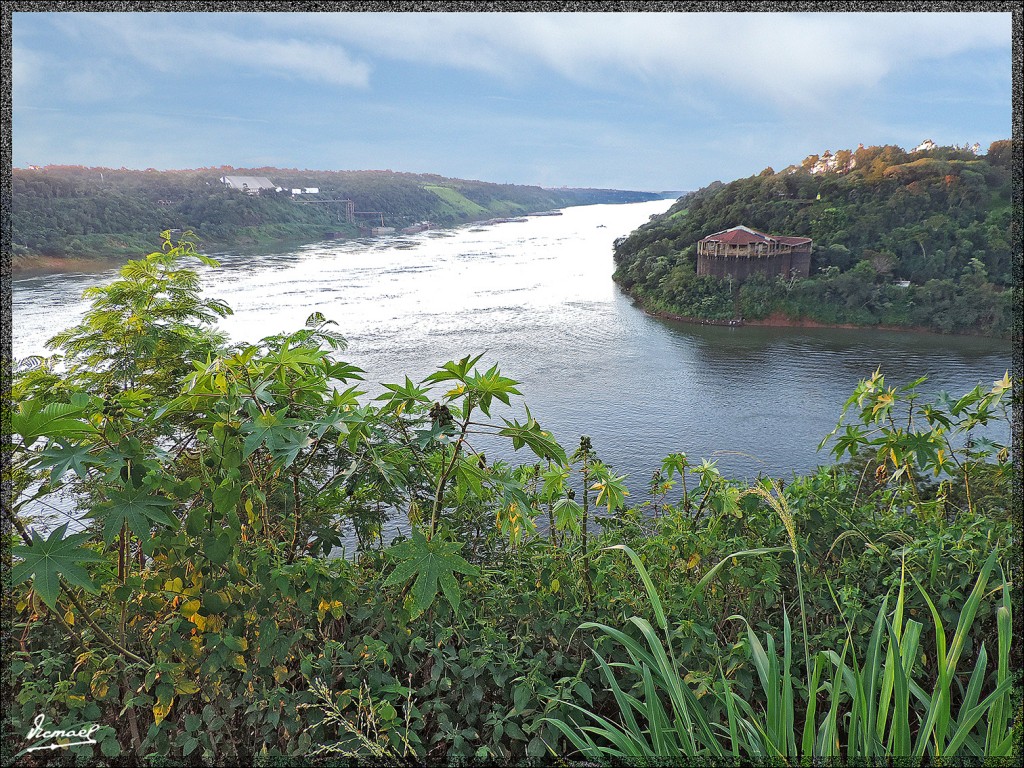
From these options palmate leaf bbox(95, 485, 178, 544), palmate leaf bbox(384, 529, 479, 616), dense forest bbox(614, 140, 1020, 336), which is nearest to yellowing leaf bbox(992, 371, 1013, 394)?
palmate leaf bbox(384, 529, 479, 616)

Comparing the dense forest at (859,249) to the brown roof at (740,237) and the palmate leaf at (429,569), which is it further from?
the palmate leaf at (429,569)

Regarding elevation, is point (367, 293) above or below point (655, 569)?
above

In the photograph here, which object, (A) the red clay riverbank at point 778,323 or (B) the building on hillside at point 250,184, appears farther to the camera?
(A) the red clay riverbank at point 778,323

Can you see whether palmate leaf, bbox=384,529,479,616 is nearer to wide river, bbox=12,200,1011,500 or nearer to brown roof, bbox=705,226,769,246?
wide river, bbox=12,200,1011,500

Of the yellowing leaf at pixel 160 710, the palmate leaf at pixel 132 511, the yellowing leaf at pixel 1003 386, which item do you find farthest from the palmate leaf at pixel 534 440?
the yellowing leaf at pixel 1003 386

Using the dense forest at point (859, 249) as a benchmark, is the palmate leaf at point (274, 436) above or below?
below

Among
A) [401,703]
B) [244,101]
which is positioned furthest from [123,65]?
[401,703]

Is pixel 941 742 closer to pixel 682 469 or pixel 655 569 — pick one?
pixel 655 569
